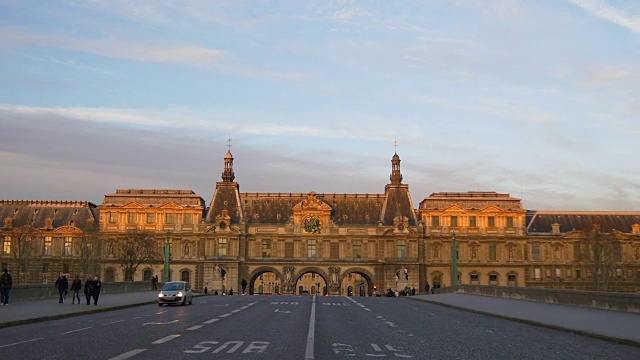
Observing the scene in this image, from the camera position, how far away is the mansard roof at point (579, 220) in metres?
120

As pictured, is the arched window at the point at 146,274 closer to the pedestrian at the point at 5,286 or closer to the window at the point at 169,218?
the window at the point at 169,218

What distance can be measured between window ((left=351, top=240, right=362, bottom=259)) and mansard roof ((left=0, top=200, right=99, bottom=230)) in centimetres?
3837

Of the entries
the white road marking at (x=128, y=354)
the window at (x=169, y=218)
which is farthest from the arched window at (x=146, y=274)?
the white road marking at (x=128, y=354)

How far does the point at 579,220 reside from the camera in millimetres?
121062

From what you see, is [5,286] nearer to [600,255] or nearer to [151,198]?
[151,198]

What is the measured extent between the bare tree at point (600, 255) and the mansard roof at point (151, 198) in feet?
183

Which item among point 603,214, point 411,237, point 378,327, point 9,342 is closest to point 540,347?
point 378,327

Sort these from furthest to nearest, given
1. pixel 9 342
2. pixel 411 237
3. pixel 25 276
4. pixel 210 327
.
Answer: pixel 411 237
pixel 25 276
pixel 210 327
pixel 9 342

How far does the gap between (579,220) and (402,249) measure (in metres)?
27.8

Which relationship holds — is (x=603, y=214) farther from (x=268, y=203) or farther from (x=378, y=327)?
(x=378, y=327)

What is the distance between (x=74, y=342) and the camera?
2327 cm

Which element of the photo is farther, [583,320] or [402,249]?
[402,249]

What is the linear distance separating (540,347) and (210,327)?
1255 centimetres

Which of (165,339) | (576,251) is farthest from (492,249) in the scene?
(165,339)
